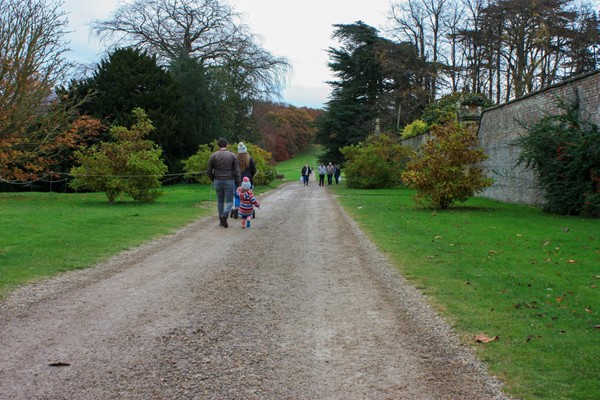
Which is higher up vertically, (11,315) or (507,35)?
(507,35)

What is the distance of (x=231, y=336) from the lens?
496 centimetres

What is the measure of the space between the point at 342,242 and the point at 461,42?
3565cm

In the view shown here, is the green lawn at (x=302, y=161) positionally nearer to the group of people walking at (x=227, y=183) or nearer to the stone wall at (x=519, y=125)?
the stone wall at (x=519, y=125)

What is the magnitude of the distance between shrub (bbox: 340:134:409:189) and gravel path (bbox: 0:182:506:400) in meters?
26.3

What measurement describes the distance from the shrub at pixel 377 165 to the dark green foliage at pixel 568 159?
1722 centimetres

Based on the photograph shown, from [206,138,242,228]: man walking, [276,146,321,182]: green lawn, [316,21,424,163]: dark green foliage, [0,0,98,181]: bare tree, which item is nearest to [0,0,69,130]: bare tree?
[0,0,98,181]: bare tree

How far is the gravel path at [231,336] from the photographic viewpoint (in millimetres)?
3863

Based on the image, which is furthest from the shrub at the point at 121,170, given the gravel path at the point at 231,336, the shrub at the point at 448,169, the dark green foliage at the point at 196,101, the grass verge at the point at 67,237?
the dark green foliage at the point at 196,101

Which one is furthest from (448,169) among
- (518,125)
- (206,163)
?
(206,163)

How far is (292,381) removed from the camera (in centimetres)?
396

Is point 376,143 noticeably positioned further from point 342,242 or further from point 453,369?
point 453,369

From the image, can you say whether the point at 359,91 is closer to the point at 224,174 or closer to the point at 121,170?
the point at 121,170

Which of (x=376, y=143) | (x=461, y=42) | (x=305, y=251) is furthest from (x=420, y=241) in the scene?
(x=461, y=42)

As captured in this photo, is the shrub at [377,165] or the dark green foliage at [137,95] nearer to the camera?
the shrub at [377,165]
